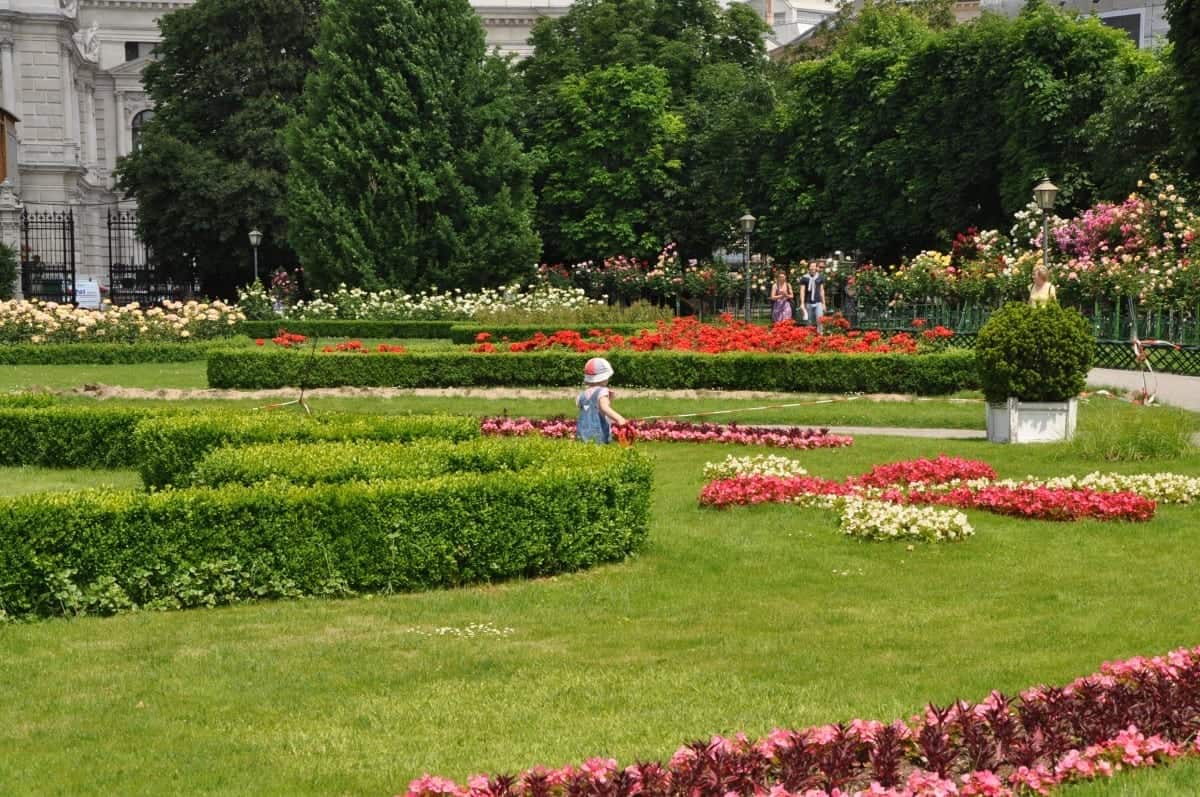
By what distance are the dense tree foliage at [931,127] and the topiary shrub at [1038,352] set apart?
2164 cm

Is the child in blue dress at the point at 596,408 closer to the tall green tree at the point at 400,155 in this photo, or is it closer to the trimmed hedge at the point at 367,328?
the trimmed hedge at the point at 367,328

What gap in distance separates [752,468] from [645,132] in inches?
1411

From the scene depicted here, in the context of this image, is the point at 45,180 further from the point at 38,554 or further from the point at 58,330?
the point at 38,554

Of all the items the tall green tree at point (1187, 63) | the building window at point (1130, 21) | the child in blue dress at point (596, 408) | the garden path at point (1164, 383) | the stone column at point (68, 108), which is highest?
the building window at point (1130, 21)

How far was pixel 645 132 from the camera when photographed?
47.2 m

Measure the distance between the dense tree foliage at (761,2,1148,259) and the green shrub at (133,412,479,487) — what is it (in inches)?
1070

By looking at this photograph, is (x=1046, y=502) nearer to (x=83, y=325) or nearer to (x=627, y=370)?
(x=627, y=370)

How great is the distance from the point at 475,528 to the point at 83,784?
12.1 ft

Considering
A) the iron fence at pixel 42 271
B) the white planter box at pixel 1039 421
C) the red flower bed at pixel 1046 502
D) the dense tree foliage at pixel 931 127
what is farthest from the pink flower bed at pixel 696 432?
the iron fence at pixel 42 271

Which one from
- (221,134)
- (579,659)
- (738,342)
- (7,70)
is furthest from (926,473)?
(7,70)

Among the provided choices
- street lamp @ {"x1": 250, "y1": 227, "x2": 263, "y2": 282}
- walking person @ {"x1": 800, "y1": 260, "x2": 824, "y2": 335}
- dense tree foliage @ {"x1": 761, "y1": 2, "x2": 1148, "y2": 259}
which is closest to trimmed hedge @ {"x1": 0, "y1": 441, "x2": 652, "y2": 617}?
walking person @ {"x1": 800, "y1": 260, "x2": 824, "y2": 335}

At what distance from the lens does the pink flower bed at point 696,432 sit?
14.9 meters

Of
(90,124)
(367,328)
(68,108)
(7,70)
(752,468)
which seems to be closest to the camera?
(752,468)

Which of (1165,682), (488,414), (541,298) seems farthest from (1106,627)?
(541,298)
